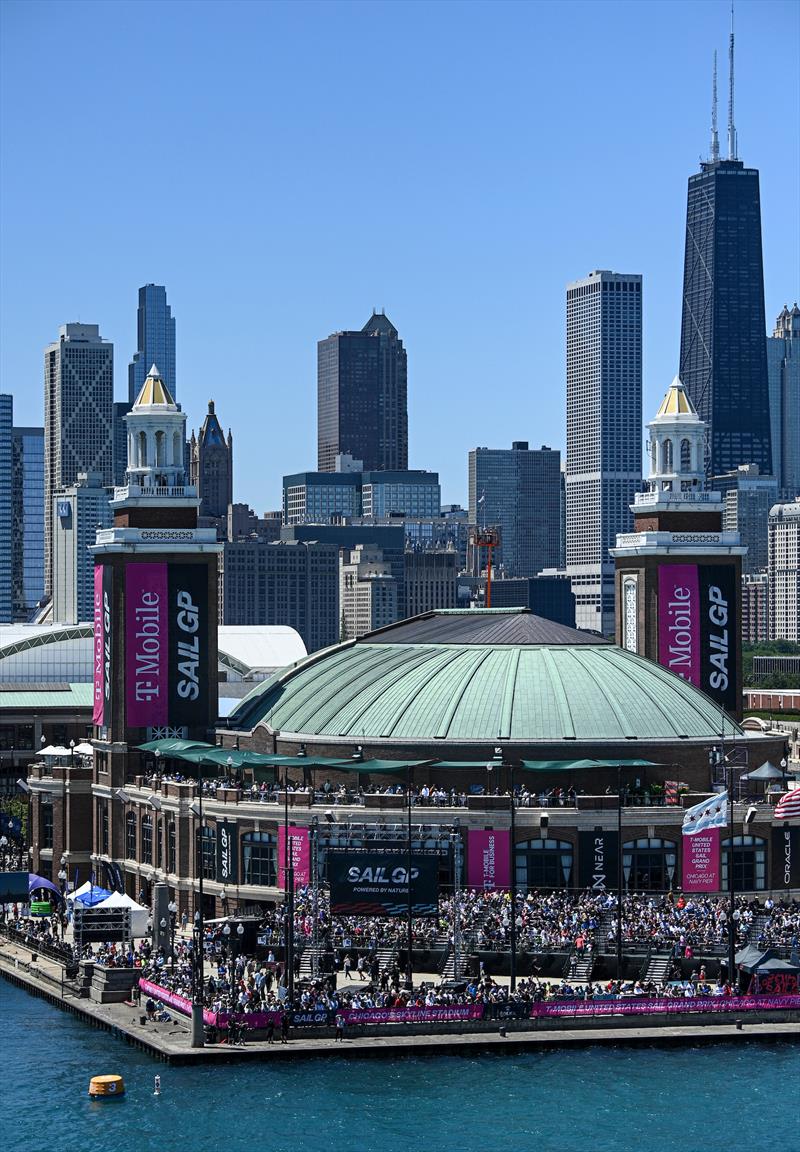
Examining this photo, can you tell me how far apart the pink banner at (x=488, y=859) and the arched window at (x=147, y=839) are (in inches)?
992

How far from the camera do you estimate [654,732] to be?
129750 millimetres

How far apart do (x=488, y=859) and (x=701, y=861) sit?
1017 centimetres

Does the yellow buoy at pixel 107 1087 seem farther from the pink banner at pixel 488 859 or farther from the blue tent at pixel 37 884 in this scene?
the blue tent at pixel 37 884

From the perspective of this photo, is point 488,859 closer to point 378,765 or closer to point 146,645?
point 378,765

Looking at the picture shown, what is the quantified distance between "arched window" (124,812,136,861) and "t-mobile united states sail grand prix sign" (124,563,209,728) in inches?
214

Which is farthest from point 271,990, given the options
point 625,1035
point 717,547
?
point 717,547

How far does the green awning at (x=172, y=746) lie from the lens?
136725 mm

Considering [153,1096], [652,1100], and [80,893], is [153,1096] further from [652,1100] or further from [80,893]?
[80,893]

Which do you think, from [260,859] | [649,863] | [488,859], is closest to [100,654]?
[260,859]

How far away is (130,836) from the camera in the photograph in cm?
14150

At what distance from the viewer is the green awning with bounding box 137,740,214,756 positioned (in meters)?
137

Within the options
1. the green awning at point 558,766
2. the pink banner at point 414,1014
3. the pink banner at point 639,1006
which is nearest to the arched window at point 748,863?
the green awning at point 558,766

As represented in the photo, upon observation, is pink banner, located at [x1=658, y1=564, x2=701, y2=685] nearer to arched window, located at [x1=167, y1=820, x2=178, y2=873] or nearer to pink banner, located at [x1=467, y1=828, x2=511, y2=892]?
arched window, located at [x1=167, y1=820, x2=178, y2=873]

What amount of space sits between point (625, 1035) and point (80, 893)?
32.5 metres
